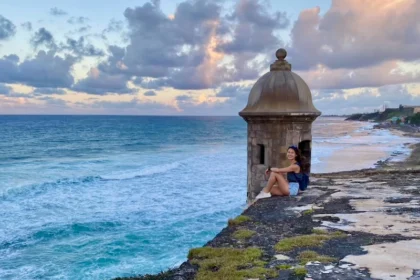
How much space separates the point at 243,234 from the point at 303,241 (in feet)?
2.78

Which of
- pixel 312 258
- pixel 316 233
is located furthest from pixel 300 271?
pixel 316 233

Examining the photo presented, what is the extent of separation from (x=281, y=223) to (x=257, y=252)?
1454 mm

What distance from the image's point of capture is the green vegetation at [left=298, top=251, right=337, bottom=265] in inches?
178

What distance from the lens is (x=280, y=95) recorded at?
365 inches

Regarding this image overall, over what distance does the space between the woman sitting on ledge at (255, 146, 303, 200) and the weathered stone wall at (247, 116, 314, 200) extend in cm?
106

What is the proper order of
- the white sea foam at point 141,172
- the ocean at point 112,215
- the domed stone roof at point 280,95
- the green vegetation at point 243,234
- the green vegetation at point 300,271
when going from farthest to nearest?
the white sea foam at point 141,172
the ocean at point 112,215
the domed stone roof at point 280,95
the green vegetation at point 243,234
the green vegetation at point 300,271

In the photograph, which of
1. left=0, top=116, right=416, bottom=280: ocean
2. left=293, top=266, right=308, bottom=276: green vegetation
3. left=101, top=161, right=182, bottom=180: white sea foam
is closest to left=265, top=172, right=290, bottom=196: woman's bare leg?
left=293, top=266, right=308, bottom=276: green vegetation

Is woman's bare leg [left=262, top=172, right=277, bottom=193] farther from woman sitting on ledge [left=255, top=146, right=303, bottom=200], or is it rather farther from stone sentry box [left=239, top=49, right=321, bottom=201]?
stone sentry box [left=239, top=49, right=321, bottom=201]

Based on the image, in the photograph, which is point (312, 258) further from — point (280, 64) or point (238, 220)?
point (280, 64)

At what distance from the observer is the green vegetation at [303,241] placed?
16.5 feet

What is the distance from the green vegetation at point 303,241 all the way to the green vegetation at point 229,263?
34 centimetres

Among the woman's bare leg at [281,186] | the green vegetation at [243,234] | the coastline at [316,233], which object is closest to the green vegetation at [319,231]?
the coastline at [316,233]

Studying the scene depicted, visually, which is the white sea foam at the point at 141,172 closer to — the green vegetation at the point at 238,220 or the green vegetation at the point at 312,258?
the green vegetation at the point at 238,220

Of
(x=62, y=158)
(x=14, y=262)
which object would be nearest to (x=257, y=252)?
(x=14, y=262)
